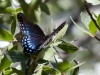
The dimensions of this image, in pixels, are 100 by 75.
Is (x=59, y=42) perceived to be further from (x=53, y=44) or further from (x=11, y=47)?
(x=11, y=47)

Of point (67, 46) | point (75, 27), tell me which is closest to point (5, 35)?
point (67, 46)

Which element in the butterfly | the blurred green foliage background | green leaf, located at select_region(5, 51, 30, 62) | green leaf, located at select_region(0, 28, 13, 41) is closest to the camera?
green leaf, located at select_region(5, 51, 30, 62)

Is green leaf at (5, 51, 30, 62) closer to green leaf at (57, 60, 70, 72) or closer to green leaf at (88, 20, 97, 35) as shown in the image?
green leaf at (57, 60, 70, 72)

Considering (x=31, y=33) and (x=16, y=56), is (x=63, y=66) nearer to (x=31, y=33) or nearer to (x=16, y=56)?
(x=16, y=56)

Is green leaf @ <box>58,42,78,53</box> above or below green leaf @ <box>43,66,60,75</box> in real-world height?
above

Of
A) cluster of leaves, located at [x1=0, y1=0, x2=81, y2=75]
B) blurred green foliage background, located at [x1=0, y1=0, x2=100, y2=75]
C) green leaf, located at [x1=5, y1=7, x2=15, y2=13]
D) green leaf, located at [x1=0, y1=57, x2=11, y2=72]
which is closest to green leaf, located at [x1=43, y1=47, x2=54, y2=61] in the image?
cluster of leaves, located at [x1=0, y1=0, x2=81, y2=75]

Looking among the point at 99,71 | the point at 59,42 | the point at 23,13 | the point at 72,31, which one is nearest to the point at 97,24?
the point at 59,42

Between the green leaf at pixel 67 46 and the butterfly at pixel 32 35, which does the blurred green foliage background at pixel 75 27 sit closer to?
the butterfly at pixel 32 35
